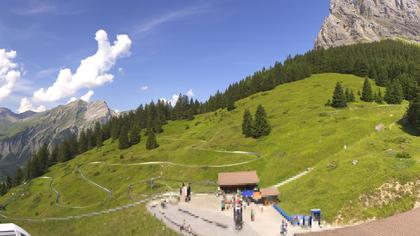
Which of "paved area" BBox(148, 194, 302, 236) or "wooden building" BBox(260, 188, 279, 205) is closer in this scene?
"paved area" BBox(148, 194, 302, 236)

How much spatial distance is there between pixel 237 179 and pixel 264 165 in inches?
628

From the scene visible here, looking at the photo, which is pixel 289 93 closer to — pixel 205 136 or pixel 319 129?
pixel 205 136

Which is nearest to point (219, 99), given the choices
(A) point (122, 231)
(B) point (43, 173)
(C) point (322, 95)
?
(C) point (322, 95)

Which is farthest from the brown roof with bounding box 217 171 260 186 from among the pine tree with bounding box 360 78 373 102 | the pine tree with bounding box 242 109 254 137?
the pine tree with bounding box 360 78 373 102

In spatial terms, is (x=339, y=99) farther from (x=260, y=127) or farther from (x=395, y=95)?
(x=260, y=127)

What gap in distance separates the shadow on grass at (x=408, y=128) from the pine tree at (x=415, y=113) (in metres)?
0.81

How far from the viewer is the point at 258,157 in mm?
87625

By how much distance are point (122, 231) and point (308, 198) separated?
29642mm

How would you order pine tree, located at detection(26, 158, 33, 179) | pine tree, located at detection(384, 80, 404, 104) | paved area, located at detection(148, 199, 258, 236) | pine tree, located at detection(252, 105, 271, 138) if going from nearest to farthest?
paved area, located at detection(148, 199, 258, 236), pine tree, located at detection(252, 105, 271, 138), pine tree, located at detection(384, 80, 404, 104), pine tree, located at detection(26, 158, 33, 179)

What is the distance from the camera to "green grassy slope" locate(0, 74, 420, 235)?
178ft

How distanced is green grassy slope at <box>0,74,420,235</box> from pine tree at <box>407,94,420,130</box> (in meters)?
3.57

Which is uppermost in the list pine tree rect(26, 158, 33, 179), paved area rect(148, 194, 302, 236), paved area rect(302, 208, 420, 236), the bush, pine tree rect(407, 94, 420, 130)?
pine tree rect(407, 94, 420, 130)

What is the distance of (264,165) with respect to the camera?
81688mm

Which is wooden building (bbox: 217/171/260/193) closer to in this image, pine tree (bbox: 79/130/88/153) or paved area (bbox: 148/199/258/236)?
paved area (bbox: 148/199/258/236)
